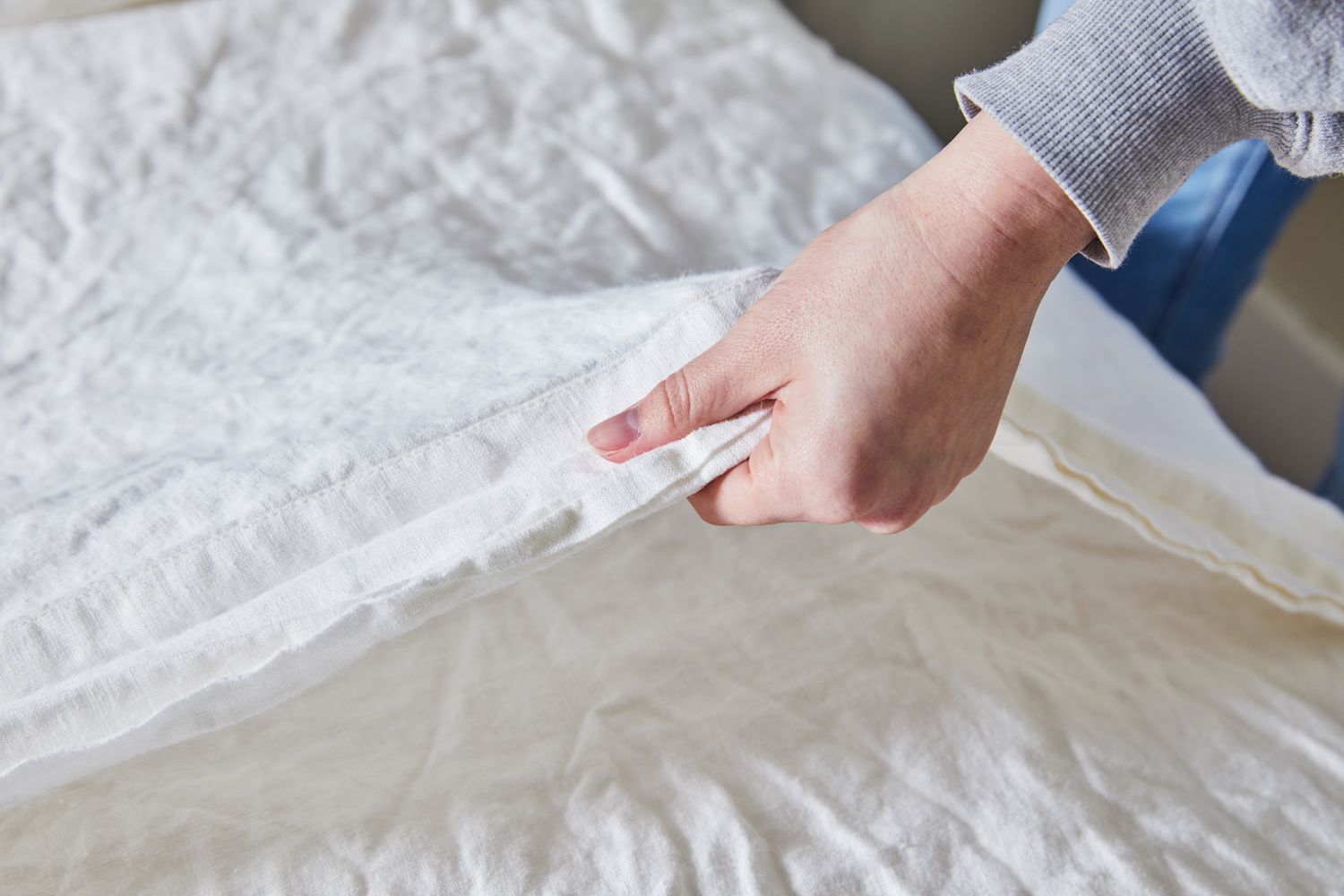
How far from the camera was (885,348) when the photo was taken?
423 mm

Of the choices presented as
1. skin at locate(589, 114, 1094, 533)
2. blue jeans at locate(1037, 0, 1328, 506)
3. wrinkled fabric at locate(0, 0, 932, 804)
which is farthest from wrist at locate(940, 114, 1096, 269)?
blue jeans at locate(1037, 0, 1328, 506)

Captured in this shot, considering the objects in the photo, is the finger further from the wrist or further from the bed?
the wrist

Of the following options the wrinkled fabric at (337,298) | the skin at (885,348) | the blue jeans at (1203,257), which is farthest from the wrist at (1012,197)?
the blue jeans at (1203,257)

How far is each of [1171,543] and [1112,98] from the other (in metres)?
0.25

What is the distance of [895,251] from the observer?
436 millimetres

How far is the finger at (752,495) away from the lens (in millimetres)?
442

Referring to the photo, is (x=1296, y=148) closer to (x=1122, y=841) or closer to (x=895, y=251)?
(x=895, y=251)

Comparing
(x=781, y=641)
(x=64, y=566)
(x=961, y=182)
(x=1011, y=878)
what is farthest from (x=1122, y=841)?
(x=64, y=566)

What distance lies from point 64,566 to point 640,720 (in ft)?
0.80

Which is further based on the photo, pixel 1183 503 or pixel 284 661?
pixel 1183 503

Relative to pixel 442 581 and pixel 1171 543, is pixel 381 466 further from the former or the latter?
pixel 1171 543

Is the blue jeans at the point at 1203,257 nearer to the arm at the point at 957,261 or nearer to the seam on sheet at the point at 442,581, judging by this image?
the arm at the point at 957,261

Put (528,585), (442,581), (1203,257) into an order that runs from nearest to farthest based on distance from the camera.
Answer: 1. (442,581)
2. (528,585)
3. (1203,257)

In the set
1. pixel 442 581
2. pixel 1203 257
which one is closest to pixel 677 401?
pixel 442 581
